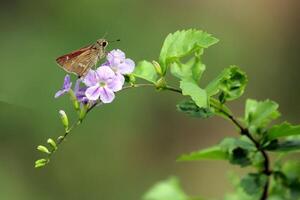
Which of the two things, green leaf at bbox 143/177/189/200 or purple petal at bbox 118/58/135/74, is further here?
green leaf at bbox 143/177/189/200

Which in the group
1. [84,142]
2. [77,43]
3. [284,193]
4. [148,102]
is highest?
[77,43]

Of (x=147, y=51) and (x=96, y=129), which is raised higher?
(x=147, y=51)

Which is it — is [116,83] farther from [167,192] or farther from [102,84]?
[167,192]

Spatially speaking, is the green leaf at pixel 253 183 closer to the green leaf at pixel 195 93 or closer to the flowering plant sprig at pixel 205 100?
the flowering plant sprig at pixel 205 100

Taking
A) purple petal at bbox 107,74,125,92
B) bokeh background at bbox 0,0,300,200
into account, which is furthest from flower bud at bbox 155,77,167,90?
bokeh background at bbox 0,0,300,200

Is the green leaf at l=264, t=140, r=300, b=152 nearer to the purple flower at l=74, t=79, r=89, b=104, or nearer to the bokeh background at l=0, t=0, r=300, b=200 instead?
the purple flower at l=74, t=79, r=89, b=104

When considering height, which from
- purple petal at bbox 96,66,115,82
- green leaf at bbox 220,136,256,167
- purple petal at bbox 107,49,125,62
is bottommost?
green leaf at bbox 220,136,256,167

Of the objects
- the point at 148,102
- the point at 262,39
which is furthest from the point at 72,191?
the point at 262,39

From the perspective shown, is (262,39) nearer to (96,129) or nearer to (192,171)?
(192,171)
